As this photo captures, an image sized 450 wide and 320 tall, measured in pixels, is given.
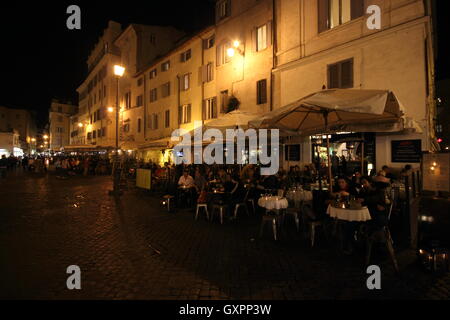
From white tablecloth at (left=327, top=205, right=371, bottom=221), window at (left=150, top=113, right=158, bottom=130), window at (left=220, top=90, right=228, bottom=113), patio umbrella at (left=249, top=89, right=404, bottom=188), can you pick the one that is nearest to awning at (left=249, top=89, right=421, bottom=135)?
patio umbrella at (left=249, top=89, right=404, bottom=188)

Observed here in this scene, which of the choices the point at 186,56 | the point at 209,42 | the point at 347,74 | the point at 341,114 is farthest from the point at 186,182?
the point at 186,56

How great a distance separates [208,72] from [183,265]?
18.3m

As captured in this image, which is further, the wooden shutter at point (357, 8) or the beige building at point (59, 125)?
the beige building at point (59, 125)

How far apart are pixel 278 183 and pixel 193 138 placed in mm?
4373

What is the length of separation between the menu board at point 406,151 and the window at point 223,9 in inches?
551

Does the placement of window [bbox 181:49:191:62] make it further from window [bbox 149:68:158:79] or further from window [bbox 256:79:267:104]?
window [bbox 256:79:267:104]

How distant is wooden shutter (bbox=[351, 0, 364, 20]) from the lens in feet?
36.5

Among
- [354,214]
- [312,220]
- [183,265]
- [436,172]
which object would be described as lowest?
[183,265]

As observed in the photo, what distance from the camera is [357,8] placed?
11.3 meters

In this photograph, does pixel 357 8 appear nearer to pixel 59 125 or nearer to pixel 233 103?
pixel 233 103

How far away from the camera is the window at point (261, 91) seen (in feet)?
51.3

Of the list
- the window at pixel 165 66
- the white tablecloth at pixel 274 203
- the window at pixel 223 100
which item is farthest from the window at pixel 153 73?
the white tablecloth at pixel 274 203

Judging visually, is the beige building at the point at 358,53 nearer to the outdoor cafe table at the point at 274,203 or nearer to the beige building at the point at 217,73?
the beige building at the point at 217,73
